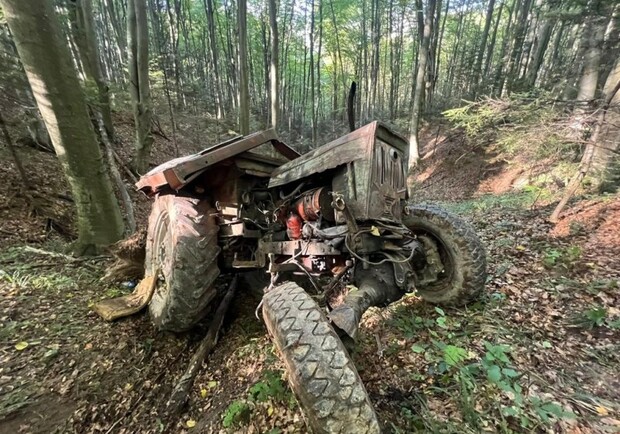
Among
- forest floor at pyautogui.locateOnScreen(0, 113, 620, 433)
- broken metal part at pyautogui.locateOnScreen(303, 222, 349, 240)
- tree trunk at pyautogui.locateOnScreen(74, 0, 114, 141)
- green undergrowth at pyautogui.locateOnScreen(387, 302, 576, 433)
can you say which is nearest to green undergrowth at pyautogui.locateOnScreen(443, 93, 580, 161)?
forest floor at pyautogui.locateOnScreen(0, 113, 620, 433)

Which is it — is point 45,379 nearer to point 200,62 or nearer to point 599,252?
point 599,252

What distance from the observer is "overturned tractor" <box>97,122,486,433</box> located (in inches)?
82.1

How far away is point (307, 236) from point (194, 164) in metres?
1.06

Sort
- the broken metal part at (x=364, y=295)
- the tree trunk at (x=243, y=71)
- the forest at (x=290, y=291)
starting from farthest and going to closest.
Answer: the tree trunk at (x=243, y=71), the forest at (x=290, y=291), the broken metal part at (x=364, y=295)

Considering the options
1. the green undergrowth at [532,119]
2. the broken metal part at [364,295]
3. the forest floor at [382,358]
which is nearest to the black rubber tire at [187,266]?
the forest floor at [382,358]

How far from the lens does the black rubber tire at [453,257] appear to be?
254 cm

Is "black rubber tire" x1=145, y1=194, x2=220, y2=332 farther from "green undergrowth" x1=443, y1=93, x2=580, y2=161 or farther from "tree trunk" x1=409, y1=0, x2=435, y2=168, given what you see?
"tree trunk" x1=409, y1=0, x2=435, y2=168

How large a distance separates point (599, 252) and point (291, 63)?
26.3 metres

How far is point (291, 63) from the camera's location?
25344 mm

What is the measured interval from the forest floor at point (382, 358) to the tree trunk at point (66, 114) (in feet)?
1.68

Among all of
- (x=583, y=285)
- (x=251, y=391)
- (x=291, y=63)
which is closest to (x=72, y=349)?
(x=251, y=391)

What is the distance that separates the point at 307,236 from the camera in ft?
7.92

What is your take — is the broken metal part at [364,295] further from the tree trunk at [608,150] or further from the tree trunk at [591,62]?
the tree trunk at [591,62]

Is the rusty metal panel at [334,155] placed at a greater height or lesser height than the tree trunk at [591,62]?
lesser
